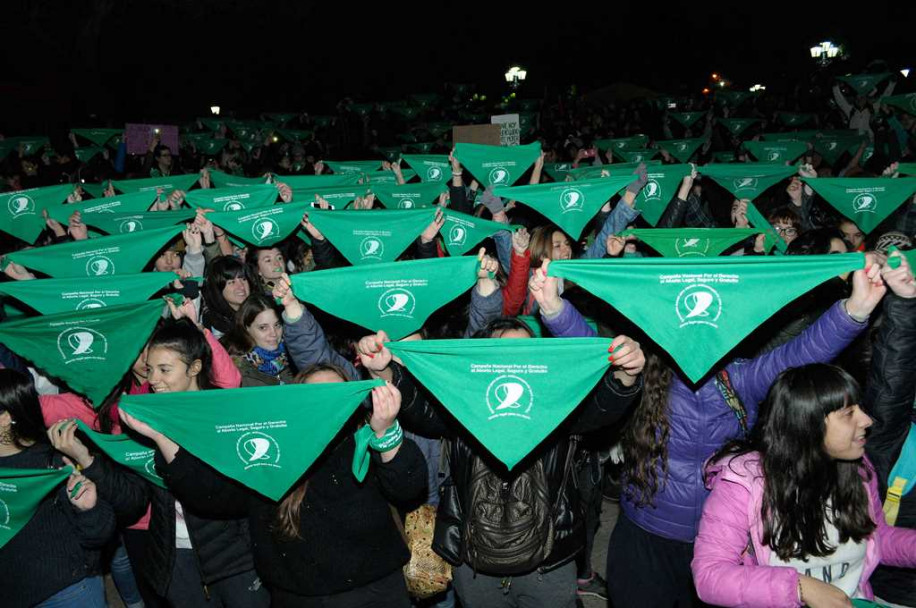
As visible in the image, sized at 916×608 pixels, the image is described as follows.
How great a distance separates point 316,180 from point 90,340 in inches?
180

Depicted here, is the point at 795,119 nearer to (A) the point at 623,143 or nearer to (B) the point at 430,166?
(A) the point at 623,143

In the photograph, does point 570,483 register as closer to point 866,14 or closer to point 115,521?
point 115,521

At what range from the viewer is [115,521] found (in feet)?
12.4

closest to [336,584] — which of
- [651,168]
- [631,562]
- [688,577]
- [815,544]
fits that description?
[631,562]

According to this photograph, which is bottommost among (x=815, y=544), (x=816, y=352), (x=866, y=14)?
(x=866, y=14)

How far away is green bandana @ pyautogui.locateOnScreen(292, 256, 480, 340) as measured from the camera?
4.46m

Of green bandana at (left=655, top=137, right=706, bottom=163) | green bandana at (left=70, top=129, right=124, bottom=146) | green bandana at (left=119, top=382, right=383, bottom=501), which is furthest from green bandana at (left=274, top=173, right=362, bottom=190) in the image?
green bandana at (left=70, top=129, right=124, bottom=146)

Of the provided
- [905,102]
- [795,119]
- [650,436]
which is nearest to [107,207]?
[650,436]

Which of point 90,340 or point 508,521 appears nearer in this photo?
point 508,521

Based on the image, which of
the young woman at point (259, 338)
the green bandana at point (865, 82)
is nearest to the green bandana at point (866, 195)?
the young woman at point (259, 338)

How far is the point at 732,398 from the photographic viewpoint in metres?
3.60

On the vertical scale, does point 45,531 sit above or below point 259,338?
below

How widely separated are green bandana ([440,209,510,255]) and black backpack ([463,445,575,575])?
3073 millimetres

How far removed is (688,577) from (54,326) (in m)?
4.00
